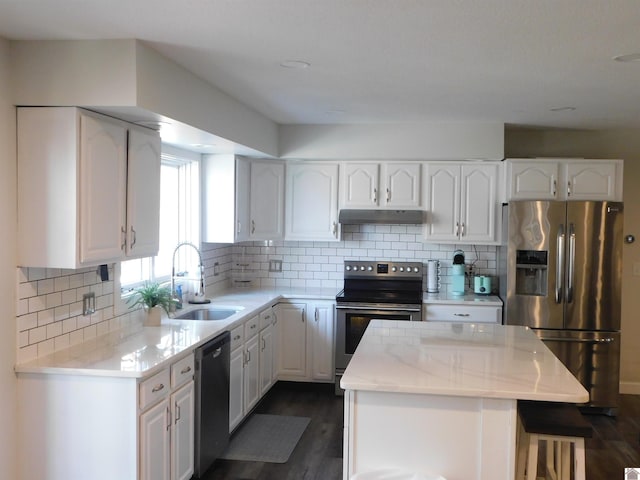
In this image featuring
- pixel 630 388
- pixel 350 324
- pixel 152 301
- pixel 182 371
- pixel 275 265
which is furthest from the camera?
pixel 275 265

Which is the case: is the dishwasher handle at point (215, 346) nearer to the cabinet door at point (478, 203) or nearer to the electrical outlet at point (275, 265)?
the electrical outlet at point (275, 265)

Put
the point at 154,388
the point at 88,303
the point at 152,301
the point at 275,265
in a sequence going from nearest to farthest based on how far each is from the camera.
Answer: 1. the point at 154,388
2. the point at 88,303
3. the point at 152,301
4. the point at 275,265

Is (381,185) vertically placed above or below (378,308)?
above

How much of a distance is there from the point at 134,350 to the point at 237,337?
1.13 meters

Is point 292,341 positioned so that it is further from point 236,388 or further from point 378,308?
point 236,388

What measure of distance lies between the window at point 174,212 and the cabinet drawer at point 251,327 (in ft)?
2.34

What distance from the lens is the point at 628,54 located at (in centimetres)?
293

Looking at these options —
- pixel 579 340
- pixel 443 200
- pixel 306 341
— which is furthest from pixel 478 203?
pixel 306 341

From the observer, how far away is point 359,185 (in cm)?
546

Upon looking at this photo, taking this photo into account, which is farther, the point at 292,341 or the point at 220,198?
the point at 292,341

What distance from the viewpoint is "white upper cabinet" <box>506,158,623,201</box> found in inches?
199

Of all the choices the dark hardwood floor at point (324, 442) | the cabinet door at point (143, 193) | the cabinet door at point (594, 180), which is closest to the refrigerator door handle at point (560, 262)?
the cabinet door at point (594, 180)

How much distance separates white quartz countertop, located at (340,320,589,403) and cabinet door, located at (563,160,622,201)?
1.91m

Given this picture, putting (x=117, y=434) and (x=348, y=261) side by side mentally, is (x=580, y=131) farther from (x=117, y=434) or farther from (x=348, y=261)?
(x=117, y=434)
